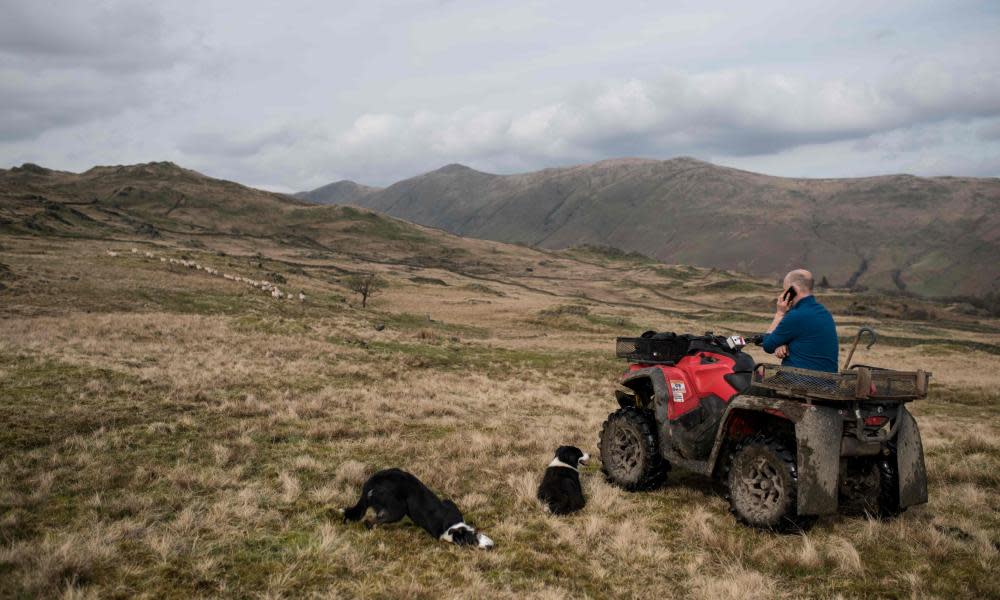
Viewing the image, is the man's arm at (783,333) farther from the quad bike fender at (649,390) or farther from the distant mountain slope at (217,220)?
the distant mountain slope at (217,220)

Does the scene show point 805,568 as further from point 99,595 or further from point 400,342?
point 400,342

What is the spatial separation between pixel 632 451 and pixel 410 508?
3.32 m

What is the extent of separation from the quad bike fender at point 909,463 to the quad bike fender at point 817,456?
0.94 meters

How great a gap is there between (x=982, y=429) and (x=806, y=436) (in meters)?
11.7

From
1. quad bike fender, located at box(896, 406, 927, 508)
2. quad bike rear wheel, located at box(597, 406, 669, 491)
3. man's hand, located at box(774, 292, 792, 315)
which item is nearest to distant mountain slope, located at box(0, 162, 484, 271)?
quad bike rear wheel, located at box(597, 406, 669, 491)

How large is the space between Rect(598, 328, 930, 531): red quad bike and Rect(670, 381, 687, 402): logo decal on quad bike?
1cm

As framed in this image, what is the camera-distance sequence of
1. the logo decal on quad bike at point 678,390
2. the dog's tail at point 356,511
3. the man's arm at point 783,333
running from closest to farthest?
the dog's tail at point 356,511
the man's arm at point 783,333
the logo decal on quad bike at point 678,390

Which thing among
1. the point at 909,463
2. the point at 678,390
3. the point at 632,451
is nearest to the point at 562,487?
the point at 632,451

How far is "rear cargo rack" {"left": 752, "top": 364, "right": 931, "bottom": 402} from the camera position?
574cm

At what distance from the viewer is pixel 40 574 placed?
4695 mm

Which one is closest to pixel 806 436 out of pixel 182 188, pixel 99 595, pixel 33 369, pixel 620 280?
pixel 99 595

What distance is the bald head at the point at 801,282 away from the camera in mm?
6660

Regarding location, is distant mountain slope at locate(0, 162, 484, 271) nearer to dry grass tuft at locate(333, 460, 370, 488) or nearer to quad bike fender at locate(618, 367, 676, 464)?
dry grass tuft at locate(333, 460, 370, 488)

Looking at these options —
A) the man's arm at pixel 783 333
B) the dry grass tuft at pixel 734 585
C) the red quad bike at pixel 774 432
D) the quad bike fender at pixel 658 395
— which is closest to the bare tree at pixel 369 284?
the quad bike fender at pixel 658 395
